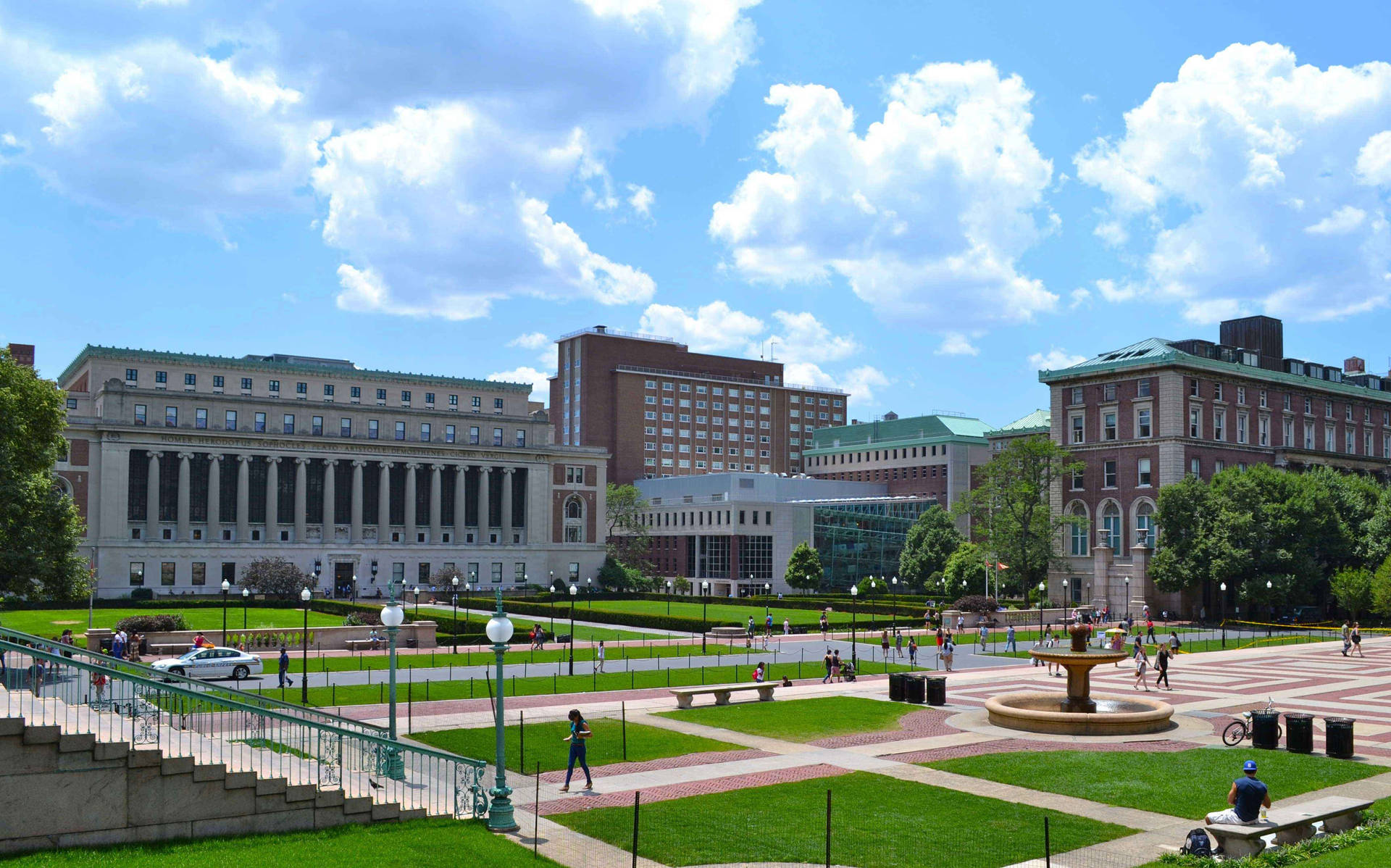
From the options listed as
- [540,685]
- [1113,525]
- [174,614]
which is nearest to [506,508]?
[174,614]

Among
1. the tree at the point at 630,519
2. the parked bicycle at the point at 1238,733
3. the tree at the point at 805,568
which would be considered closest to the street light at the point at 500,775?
the parked bicycle at the point at 1238,733

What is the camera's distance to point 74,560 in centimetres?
5591

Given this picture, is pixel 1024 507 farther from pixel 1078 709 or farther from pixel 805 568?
pixel 1078 709

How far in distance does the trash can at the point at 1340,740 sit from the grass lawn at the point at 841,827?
10944 millimetres

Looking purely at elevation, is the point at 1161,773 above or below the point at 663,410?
below

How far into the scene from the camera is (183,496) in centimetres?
11519

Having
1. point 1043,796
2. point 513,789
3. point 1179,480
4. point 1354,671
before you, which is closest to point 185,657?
point 513,789

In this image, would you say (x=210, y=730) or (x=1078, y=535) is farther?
(x=1078, y=535)

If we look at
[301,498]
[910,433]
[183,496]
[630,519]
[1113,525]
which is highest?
[910,433]

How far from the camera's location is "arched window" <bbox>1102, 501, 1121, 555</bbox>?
98.7m

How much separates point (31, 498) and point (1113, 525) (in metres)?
81.9

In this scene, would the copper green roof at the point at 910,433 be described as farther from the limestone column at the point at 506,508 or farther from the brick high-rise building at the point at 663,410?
the limestone column at the point at 506,508

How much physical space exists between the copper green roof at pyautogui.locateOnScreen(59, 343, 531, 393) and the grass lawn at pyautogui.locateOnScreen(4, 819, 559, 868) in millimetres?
109244

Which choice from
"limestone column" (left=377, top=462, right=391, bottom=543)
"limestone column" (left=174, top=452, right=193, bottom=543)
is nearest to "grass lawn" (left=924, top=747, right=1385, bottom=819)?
"limestone column" (left=174, top=452, right=193, bottom=543)
